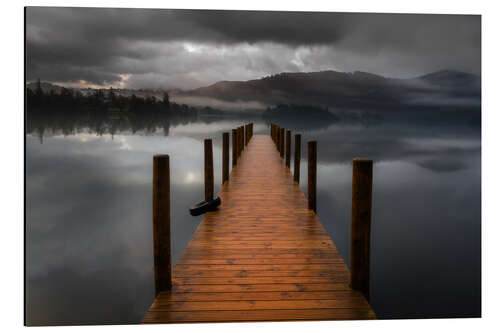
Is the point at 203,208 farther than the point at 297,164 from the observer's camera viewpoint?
No

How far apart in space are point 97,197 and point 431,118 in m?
11.8

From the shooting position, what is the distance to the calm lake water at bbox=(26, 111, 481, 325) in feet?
20.3

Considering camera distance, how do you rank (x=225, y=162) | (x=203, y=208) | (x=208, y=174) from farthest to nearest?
(x=225, y=162)
(x=208, y=174)
(x=203, y=208)

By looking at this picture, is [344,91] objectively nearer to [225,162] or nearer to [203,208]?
[225,162]

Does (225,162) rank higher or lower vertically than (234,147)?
lower

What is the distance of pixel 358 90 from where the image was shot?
29.9 ft

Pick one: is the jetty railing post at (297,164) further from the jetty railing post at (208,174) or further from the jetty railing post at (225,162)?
the jetty railing post at (208,174)

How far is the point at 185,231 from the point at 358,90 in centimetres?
680

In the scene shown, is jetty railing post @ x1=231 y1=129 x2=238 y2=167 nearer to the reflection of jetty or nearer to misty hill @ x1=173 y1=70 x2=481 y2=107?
misty hill @ x1=173 y1=70 x2=481 y2=107

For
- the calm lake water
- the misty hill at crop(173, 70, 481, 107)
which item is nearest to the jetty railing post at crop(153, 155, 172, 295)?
the calm lake water

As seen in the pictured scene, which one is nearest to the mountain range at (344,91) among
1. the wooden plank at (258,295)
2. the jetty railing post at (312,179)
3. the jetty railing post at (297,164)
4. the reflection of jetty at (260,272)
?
the jetty railing post at (312,179)

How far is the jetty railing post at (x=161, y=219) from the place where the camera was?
2.32 m

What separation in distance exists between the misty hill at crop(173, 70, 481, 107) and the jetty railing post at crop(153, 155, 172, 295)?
3987mm

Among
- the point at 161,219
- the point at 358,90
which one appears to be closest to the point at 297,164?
the point at 358,90
